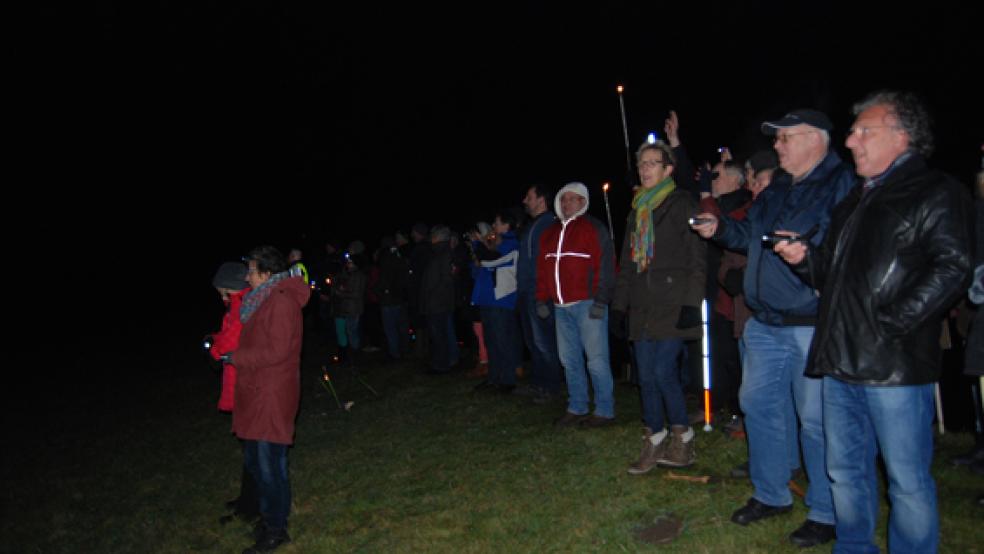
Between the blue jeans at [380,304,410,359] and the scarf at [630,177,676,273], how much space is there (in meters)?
7.68

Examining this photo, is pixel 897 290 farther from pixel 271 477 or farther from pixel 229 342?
pixel 229 342

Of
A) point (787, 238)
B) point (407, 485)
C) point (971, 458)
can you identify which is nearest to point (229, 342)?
point (407, 485)

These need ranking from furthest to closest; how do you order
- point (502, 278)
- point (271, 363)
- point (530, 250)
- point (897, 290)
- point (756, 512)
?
point (502, 278), point (530, 250), point (271, 363), point (756, 512), point (897, 290)

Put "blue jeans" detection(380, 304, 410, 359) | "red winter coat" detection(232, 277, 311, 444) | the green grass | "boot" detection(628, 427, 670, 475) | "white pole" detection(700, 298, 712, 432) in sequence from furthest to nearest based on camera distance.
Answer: "blue jeans" detection(380, 304, 410, 359)
"white pole" detection(700, 298, 712, 432)
"boot" detection(628, 427, 670, 475)
"red winter coat" detection(232, 277, 311, 444)
the green grass

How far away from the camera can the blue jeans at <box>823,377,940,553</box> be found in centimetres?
301

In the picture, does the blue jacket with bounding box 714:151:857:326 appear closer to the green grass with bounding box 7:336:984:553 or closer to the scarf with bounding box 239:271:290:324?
the green grass with bounding box 7:336:984:553

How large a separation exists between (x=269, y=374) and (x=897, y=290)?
12.5ft

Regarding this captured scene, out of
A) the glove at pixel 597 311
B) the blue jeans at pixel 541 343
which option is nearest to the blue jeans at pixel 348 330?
the blue jeans at pixel 541 343

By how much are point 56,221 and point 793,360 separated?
59268mm

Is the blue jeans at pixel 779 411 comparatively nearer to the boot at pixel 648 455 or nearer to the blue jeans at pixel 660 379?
the blue jeans at pixel 660 379

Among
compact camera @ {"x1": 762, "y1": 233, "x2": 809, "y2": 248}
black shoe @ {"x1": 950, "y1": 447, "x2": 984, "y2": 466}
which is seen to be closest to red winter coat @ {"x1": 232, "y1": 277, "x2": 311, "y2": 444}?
compact camera @ {"x1": 762, "y1": 233, "x2": 809, "y2": 248}

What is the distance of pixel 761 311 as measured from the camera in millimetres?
3918

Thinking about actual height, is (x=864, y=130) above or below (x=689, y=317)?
above

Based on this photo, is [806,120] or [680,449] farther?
[680,449]
